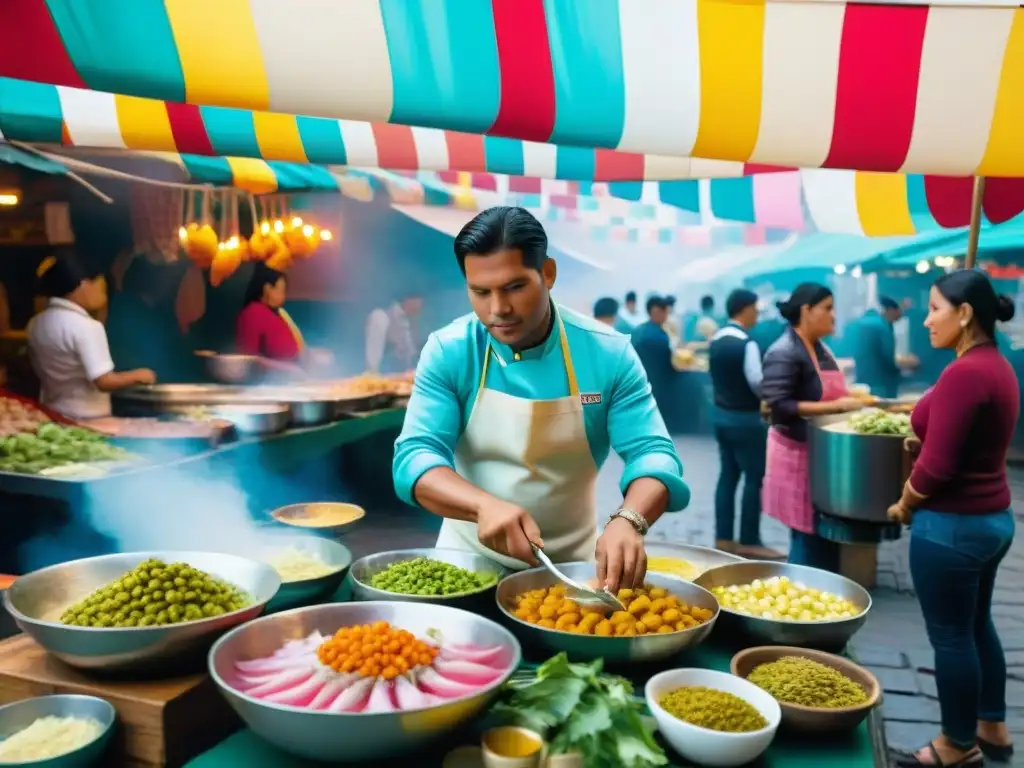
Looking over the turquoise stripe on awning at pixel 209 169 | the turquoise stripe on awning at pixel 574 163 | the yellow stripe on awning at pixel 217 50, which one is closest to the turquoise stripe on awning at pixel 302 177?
the turquoise stripe on awning at pixel 209 169

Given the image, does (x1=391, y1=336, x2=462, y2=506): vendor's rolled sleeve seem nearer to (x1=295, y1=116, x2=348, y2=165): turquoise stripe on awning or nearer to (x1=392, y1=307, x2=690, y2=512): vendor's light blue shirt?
(x1=392, y1=307, x2=690, y2=512): vendor's light blue shirt

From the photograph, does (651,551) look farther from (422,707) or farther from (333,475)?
(333,475)

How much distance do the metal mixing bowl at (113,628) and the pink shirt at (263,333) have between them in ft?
14.4

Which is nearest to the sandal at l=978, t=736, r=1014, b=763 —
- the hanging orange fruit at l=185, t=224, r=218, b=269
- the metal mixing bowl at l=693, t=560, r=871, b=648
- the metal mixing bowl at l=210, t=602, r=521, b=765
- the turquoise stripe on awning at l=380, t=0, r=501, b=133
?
the metal mixing bowl at l=693, t=560, r=871, b=648

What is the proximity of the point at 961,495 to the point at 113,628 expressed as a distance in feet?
9.68

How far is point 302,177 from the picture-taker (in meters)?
6.69

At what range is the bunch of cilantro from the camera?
1.29 meters

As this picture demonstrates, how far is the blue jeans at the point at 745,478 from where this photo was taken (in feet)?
20.0

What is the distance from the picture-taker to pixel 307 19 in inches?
73.7

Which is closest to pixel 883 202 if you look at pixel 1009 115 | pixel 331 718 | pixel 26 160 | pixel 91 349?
pixel 1009 115

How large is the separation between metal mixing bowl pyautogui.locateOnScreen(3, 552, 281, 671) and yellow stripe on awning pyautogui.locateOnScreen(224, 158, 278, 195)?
465 cm

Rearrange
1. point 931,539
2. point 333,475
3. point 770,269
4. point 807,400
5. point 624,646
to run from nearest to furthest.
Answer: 1. point 624,646
2. point 931,539
3. point 807,400
4. point 333,475
5. point 770,269

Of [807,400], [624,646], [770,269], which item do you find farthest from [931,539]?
[770,269]

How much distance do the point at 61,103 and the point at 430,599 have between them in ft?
10.5
